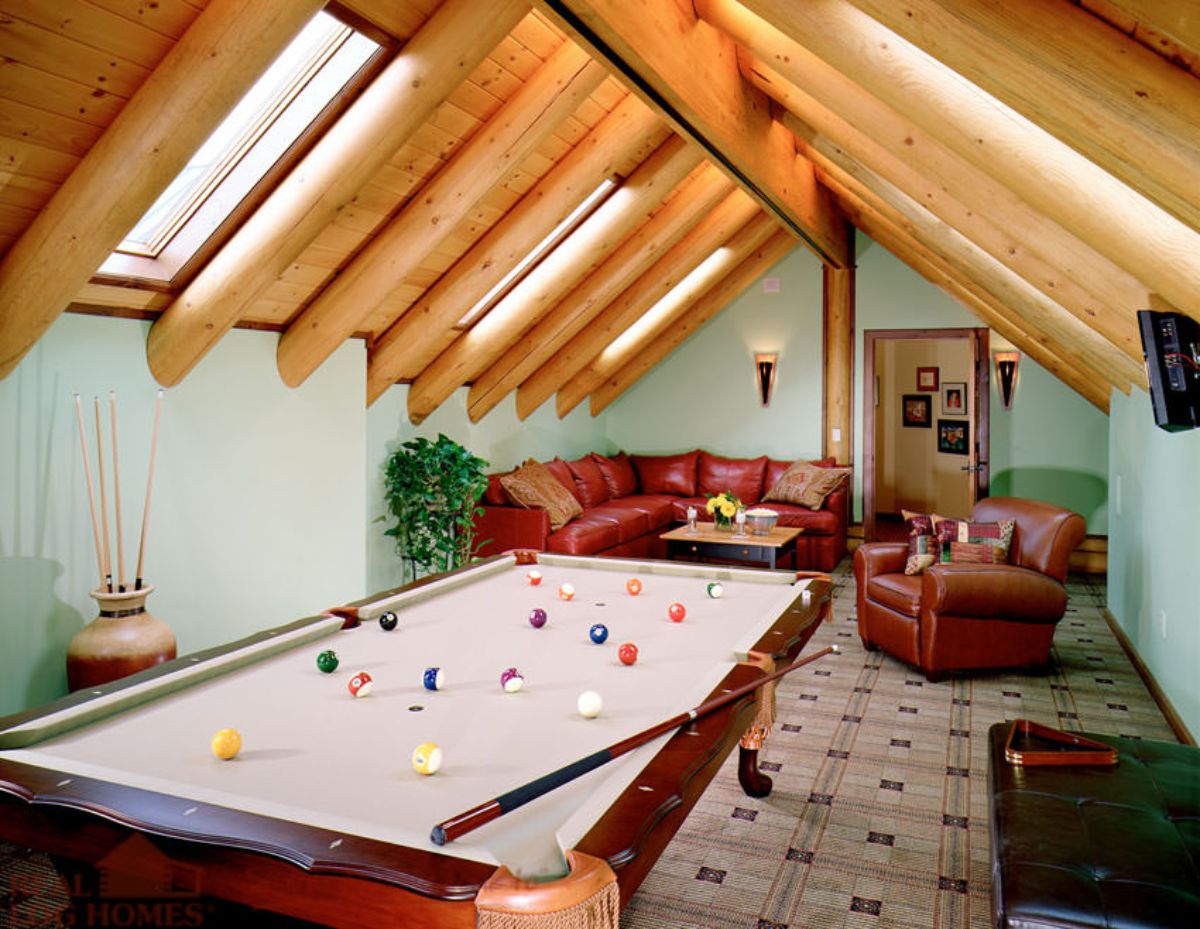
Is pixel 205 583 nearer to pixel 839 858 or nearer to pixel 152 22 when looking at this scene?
pixel 152 22

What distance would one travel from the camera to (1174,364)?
2.69 m

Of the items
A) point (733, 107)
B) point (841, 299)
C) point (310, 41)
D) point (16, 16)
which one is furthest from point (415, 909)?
point (841, 299)

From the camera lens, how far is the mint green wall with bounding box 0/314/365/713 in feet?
11.9

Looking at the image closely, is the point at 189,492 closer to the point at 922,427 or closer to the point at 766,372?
the point at 766,372

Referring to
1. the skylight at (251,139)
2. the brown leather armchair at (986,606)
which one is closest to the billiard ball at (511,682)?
the skylight at (251,139)

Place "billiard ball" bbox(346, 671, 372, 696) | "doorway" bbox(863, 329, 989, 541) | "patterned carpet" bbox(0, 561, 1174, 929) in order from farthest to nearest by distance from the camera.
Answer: "doorway" bbox(863, 329, 989, 541) → "patterned carpet" bbox(0, 561, 1174, 929) → "billiard ball" bbox(346, 671, 372, 696)

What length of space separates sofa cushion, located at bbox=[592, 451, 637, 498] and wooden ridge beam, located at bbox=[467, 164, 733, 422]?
170 cm

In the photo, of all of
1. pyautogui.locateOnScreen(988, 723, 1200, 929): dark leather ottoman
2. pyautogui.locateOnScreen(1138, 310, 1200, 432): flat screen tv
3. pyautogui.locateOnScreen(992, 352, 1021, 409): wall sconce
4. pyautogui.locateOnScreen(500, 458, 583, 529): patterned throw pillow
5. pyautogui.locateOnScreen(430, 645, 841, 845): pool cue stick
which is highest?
pyautogui.locateOnScreen(992, 352, 1021, 409): wall sconce

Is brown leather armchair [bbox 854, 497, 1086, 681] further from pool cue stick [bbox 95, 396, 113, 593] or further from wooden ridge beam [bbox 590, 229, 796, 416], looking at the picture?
wooden ridge beam [bbox 590, 229, 796, 416]

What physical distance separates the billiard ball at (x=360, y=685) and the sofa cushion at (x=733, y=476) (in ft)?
21.4

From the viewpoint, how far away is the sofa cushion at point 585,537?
6535 mm

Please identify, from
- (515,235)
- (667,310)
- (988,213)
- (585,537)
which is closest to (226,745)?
(988,213)

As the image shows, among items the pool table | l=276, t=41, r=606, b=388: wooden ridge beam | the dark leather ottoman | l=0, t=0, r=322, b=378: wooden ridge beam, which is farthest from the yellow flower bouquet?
l=0, t=0, r=322, b=378: wooden ridge beam

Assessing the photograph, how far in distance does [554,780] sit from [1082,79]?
1.62 metres
